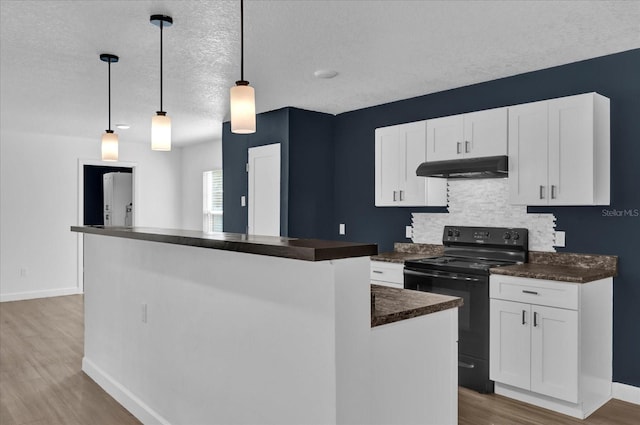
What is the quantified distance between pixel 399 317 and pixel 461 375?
6.64 feet

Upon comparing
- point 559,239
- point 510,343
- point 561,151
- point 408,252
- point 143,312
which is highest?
point 561,151

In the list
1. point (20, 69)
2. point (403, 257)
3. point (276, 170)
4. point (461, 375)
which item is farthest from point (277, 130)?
point (461, 375)

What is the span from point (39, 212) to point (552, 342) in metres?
6.82

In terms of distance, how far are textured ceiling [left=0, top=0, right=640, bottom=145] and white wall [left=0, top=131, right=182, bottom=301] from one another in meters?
2.21

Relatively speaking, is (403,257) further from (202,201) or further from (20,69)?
(202,201)

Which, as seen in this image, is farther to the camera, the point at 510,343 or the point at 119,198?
the point at 119,198

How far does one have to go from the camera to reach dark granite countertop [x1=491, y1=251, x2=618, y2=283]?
122 inches

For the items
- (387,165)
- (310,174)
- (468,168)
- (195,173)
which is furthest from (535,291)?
(195,173)

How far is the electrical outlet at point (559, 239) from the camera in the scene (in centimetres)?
363

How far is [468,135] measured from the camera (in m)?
3.87

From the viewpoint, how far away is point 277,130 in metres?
5.32

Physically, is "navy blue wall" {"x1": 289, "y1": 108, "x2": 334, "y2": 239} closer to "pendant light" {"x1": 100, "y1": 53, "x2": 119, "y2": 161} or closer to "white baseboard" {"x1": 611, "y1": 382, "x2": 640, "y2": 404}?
"pendant light" {"x1": 100, "y1": 53, "x2": 119, "y2": 161}

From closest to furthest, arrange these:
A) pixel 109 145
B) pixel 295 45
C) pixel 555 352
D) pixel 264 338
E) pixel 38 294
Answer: pixel 264 338
pixel 555 352
pixel 295 45
pixel 109 145
pixel 38 294

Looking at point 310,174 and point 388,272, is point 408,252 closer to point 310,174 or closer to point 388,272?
point 388,272
